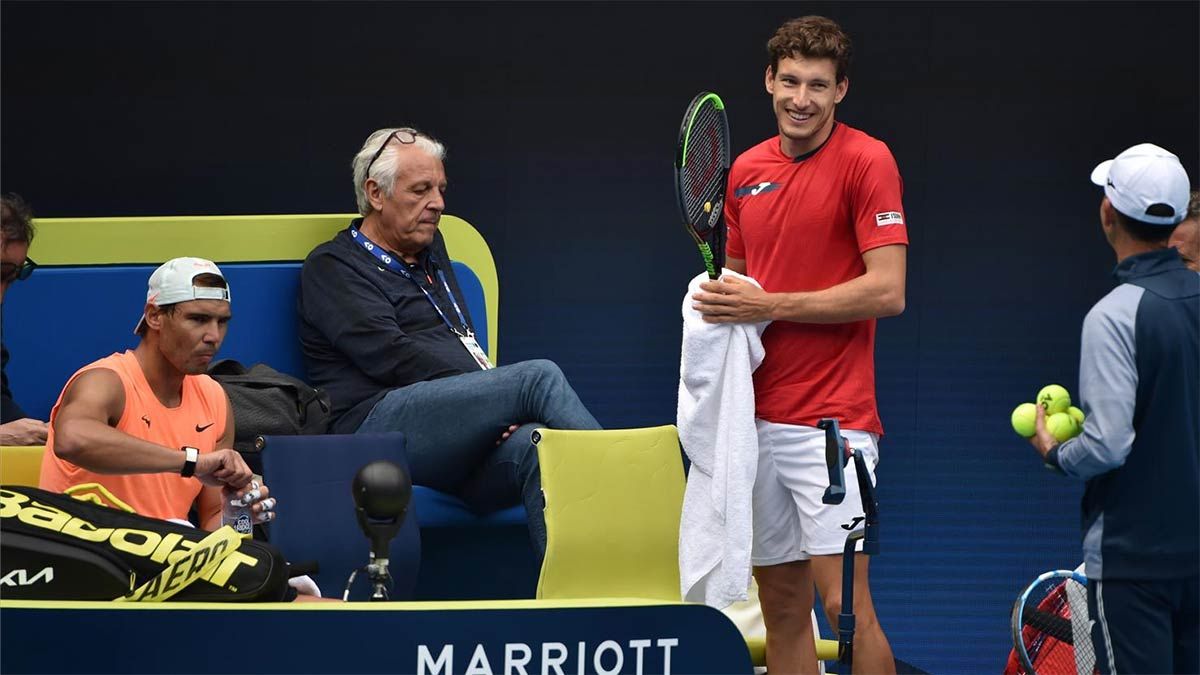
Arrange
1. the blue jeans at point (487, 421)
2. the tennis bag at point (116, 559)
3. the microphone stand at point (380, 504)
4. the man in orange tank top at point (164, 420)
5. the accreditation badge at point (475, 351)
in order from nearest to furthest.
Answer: the microphone stand at point (380, 504), the tennis bag at point (116, 559), the man in orange tank top at point (164, 420), the blue jeans at point (487, 421), the accreditation badge at point (475, 351)

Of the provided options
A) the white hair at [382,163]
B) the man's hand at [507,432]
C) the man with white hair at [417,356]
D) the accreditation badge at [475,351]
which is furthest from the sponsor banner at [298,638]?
the white hair at [382,163]

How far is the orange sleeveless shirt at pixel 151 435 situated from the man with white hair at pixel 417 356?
52 cm

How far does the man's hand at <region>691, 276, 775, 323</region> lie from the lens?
13.1 ft

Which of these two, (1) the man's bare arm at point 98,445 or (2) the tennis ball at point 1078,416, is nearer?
(2) the tennis ball at point 1078,416

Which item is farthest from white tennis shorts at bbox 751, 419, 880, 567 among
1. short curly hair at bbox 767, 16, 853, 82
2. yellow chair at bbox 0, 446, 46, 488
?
yellow chair at bbox 0, 446, 46, 488

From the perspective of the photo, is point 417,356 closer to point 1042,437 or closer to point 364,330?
point 364,330

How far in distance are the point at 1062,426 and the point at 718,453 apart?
854 millimetres

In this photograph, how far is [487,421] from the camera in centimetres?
466

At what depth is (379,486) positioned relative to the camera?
10.5ft

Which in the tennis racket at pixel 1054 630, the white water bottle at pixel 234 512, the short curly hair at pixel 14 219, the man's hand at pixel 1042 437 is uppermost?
the short curly hair at pixel 14 219

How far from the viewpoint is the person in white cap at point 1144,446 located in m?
3.24

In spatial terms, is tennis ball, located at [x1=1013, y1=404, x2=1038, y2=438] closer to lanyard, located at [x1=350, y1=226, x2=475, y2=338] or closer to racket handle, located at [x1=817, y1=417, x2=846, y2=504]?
racket handle, located at [x1=817, y1=417, x2=846, y2=504]

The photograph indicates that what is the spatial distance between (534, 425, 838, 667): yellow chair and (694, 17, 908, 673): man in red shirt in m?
0.44

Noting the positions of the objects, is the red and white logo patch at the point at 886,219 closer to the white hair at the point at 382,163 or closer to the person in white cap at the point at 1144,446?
the person in white cap at the point at 1144,446
